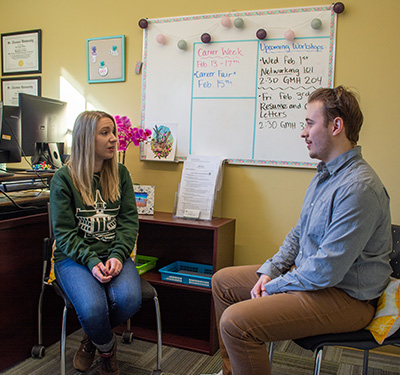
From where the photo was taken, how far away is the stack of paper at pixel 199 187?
2.44 m

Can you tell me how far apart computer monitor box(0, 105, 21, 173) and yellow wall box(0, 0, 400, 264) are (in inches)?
24.1

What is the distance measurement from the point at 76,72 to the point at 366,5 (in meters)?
1.91

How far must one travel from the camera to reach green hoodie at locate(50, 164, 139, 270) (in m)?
1.82

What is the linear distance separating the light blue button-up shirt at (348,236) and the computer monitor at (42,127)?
1657 mm

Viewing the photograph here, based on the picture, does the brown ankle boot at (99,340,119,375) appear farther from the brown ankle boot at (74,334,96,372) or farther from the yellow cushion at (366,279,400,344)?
the yellow cushion at (366,279,400,344)

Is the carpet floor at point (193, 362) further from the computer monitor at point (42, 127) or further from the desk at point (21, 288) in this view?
the computer monitor at point (42, 127)

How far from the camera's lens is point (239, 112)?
251 centimetres

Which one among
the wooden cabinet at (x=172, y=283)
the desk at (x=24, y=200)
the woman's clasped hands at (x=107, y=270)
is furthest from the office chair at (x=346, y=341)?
the desk at (x=24, y=200)

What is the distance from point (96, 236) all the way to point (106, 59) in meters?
1.41

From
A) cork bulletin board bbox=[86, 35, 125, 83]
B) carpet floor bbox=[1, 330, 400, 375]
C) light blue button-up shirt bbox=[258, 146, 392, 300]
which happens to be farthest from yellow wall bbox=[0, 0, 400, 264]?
light blue button-up shirt bbox=[258, 146, 392, 300]

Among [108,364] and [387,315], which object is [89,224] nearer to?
[108,364]

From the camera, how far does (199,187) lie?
8.15ft

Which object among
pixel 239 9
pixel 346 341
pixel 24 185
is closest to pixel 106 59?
pixel 239 9

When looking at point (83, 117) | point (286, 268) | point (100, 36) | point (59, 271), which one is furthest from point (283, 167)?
point (100, 36)
